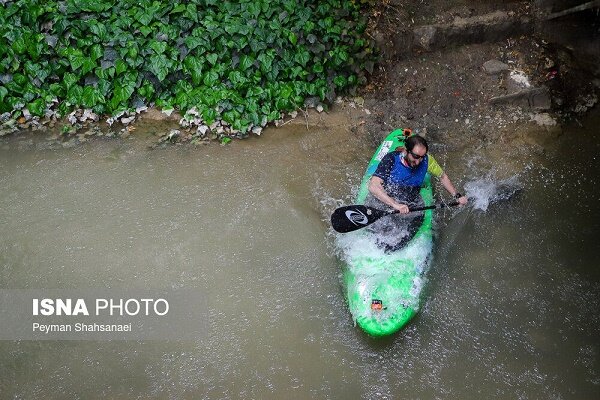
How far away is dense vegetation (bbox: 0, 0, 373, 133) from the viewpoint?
6801 mm

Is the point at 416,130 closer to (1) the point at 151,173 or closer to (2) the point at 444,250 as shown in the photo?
(2) the point at 444,250

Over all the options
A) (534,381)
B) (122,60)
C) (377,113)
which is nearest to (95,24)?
(122,60)

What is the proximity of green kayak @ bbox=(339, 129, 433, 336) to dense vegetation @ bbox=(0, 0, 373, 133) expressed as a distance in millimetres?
1866

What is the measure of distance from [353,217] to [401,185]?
0.60 meters

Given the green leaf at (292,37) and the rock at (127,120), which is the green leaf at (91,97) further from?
the green leaf at (292,37)

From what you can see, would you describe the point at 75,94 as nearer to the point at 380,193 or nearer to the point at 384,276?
the point at 380,193

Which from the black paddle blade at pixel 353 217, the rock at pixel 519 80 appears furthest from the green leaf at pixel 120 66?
the rock at pixel 519 80

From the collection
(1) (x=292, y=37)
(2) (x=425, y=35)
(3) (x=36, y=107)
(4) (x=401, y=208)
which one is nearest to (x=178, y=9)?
(1) (x=292, y=37)

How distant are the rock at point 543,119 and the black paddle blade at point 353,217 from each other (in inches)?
113

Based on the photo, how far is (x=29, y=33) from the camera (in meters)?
6.77

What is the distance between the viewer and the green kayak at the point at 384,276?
17.8ft

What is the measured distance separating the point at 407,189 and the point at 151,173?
9.62 feet

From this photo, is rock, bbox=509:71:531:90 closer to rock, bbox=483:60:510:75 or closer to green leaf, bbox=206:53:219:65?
rock, bbox=483:60:510:75

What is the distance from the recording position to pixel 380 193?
581 centimetres
